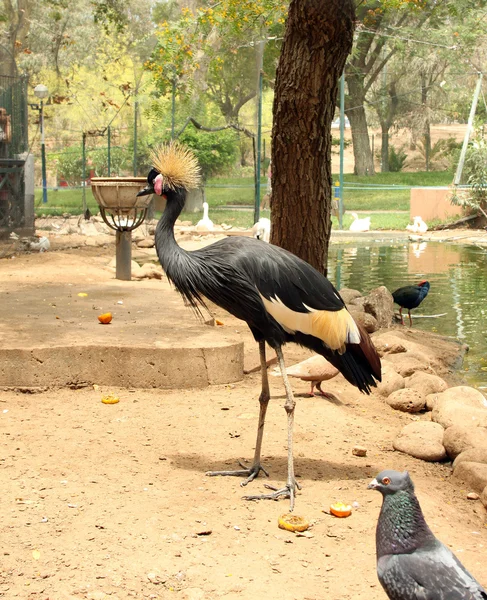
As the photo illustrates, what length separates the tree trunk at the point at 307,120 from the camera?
296 inches

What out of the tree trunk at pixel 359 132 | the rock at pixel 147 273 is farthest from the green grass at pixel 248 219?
the rock at pixel 147 273

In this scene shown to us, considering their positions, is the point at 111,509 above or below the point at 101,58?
below

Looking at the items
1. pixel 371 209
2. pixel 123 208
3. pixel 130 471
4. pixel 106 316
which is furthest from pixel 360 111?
pixel 130 471

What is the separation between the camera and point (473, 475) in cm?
524

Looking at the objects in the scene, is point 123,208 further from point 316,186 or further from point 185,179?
point 185,179

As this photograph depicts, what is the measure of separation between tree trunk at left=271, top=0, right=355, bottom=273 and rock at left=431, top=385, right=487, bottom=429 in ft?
6.85

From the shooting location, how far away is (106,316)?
7.18 m

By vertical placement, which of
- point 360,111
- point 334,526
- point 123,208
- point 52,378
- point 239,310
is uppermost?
point 360,111

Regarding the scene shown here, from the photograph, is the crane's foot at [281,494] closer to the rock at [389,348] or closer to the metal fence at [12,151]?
the rock at [389,348]

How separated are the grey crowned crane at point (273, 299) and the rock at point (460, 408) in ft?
4.55

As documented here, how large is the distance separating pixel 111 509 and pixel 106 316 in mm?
3130

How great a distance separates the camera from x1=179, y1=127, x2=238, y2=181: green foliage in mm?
25391

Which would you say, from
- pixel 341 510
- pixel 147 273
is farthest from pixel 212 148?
pixel 341 510

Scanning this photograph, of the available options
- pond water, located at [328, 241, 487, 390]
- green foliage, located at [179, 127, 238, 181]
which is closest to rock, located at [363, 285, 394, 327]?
pond water, located at [328, 241, 487, 390]
